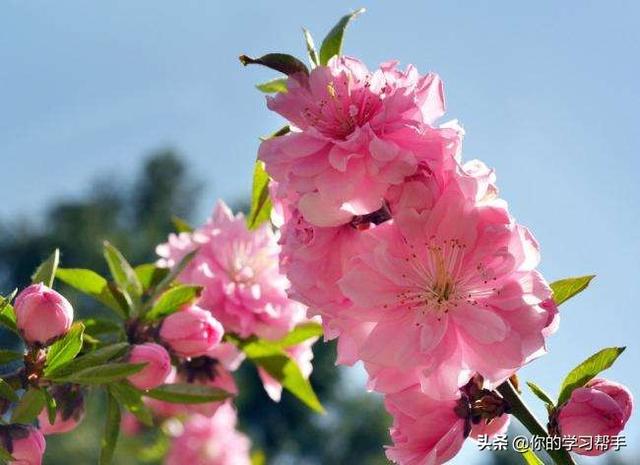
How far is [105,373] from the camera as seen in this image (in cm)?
112

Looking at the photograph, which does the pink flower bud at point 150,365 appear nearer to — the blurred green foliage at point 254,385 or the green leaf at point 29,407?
the green leaf at point 29,407

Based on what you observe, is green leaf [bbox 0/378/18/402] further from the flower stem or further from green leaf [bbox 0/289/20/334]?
the flower stem

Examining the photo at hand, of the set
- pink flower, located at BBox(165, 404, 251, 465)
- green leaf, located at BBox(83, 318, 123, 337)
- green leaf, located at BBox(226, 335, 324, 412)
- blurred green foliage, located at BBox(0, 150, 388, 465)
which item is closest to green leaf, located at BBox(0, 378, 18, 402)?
green leaf, located at BBox(83, 318, 123, 337)

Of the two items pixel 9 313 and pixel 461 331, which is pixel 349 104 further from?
pixel 9 313

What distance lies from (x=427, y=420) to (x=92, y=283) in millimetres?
595

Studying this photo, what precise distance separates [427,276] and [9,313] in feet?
1.67

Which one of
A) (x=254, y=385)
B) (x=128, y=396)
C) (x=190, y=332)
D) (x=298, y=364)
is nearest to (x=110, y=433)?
(x=128, y=396)

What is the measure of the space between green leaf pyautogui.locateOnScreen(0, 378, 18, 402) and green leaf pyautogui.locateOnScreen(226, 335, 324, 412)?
48cm

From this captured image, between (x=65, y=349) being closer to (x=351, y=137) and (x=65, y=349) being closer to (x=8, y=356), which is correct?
(x=8, y=356)

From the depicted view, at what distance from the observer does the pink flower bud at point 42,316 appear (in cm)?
110

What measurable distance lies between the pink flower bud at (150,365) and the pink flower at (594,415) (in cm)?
49

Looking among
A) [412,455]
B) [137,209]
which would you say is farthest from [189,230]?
[137,209]

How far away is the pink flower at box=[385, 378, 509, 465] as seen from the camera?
102 centimetres

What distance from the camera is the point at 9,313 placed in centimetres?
115
